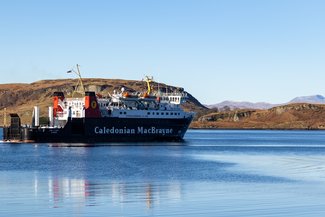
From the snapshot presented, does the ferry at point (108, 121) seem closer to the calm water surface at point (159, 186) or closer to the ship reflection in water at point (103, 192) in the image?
the calm water surface at point (159, 186)

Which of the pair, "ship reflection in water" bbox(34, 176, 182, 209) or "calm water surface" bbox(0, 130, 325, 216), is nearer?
"calm water surface" bbox(0, 130, 325, 216)

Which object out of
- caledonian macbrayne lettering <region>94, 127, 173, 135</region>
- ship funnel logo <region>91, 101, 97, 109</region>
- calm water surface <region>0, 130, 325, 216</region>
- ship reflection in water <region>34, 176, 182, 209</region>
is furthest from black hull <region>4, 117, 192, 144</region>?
ship reflection in water <region>34, 176, 182, 209</region>

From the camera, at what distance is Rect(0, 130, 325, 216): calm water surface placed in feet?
103

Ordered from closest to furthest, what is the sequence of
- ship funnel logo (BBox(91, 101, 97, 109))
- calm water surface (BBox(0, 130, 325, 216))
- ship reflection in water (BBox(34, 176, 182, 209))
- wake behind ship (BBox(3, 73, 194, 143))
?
1. calm water surface (BBox(0, 130, 325, 216))
2. ship reflection in water (BBox(34, 176, 182, 209))
3. wake behind ship (BBox(3, 73, 194, 143))
4. ship funnel logo (BBox(91, 101, 97, 109))

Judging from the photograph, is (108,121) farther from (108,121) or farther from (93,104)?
(93,104)

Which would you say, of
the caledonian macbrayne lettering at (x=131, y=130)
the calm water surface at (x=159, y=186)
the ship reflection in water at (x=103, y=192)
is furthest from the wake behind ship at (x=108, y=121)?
the ship reflection in water at (x=103, y=192)

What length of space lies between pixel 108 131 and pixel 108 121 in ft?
4.56

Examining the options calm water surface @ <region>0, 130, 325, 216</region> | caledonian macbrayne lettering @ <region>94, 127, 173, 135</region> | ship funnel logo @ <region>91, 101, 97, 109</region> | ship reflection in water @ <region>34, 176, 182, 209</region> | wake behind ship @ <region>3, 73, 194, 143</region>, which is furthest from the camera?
caledonian macbrayne lettering @ <region>94, 127, 173, 135</region>

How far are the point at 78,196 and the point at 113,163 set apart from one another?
78.2 feet

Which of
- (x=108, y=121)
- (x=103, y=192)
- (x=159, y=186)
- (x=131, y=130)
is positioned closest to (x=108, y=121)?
(x=108, y=121)

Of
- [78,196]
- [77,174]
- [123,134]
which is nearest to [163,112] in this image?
[123,134]

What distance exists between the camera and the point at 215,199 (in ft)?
114

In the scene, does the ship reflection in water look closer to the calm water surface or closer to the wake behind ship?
the calm water surface

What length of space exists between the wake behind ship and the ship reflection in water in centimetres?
4654
